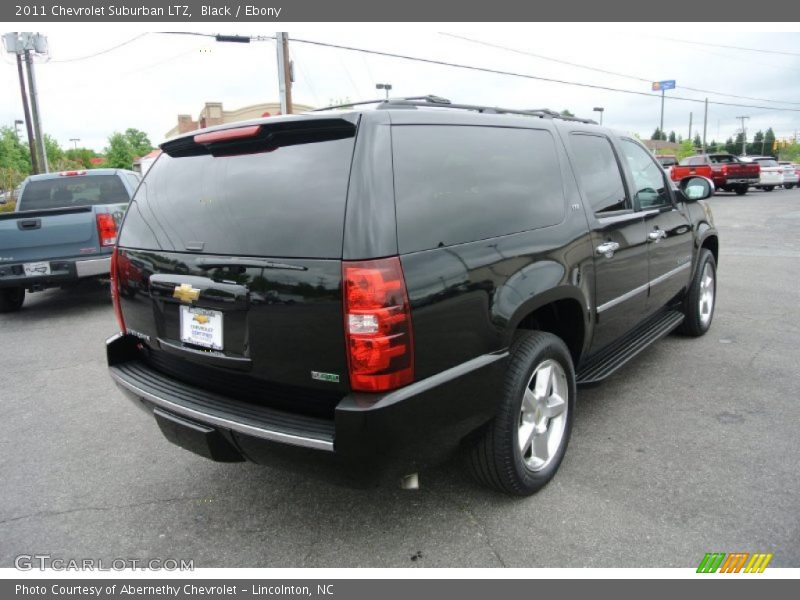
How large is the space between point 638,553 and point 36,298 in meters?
9.24

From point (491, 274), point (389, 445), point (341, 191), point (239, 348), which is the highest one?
point (341, 191)

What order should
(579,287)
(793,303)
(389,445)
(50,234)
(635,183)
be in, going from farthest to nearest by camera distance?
(50,234)
(793,303)
(635,183)
(579,287)
(389,445)

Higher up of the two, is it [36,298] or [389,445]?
[389,445]

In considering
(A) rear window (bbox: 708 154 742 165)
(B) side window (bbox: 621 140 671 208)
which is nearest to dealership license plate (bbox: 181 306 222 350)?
(B) side window (bbox: 621 140 671 208)

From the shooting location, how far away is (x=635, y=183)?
4.13 meters

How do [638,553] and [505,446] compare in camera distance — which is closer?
[638,553]

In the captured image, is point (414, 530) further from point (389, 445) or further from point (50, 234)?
point (50, 234)

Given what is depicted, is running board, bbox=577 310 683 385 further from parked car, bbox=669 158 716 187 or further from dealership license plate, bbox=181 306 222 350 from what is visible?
parked car, bbox=669 158 716 187

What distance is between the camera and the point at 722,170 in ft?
80.4

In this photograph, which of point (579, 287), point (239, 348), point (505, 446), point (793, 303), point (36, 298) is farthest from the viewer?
point (36, 298)

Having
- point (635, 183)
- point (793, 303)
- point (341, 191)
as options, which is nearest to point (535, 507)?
point (341, 191)

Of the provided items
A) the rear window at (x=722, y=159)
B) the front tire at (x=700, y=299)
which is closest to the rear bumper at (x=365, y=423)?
the front tire at (x=700, y=299)

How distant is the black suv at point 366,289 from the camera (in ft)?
7.27

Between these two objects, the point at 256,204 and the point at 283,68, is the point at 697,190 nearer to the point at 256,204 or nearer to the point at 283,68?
the point at 256,204
